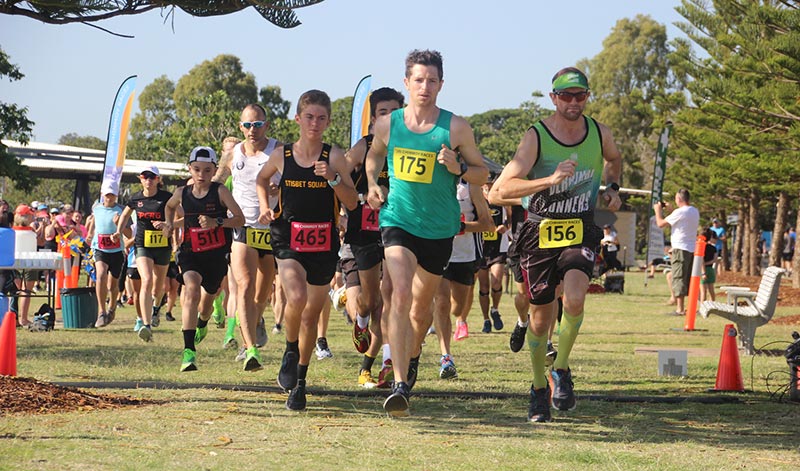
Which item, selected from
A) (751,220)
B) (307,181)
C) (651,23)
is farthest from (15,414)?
(651,23)

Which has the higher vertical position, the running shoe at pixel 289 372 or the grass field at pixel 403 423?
the running shoe at pixel 289 372

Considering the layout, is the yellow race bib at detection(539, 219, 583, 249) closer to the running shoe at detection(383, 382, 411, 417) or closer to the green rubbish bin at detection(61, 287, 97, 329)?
the running shoe at detection(383, 382, 411, 417)

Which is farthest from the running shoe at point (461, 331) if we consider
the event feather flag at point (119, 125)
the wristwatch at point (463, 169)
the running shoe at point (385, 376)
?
the event feather flag at point (119, 125)

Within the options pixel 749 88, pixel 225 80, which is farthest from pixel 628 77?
pixel 749 88

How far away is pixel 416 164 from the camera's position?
8.33 m

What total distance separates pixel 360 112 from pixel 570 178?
18.1 metres

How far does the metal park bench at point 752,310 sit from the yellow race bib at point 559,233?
6.62 meters

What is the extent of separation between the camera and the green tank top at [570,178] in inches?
326

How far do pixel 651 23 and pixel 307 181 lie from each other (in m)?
87.6

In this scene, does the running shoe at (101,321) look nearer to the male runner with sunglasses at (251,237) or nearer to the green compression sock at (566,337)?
the male runner with sunglasses at (251,237)

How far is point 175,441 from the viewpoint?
696 cm

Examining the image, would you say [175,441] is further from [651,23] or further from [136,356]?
[651,23]

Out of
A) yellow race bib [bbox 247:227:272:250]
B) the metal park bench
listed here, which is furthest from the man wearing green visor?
Answer: the metal park bench

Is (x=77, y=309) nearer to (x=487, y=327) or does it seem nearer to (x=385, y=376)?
(x=487, y=327)
